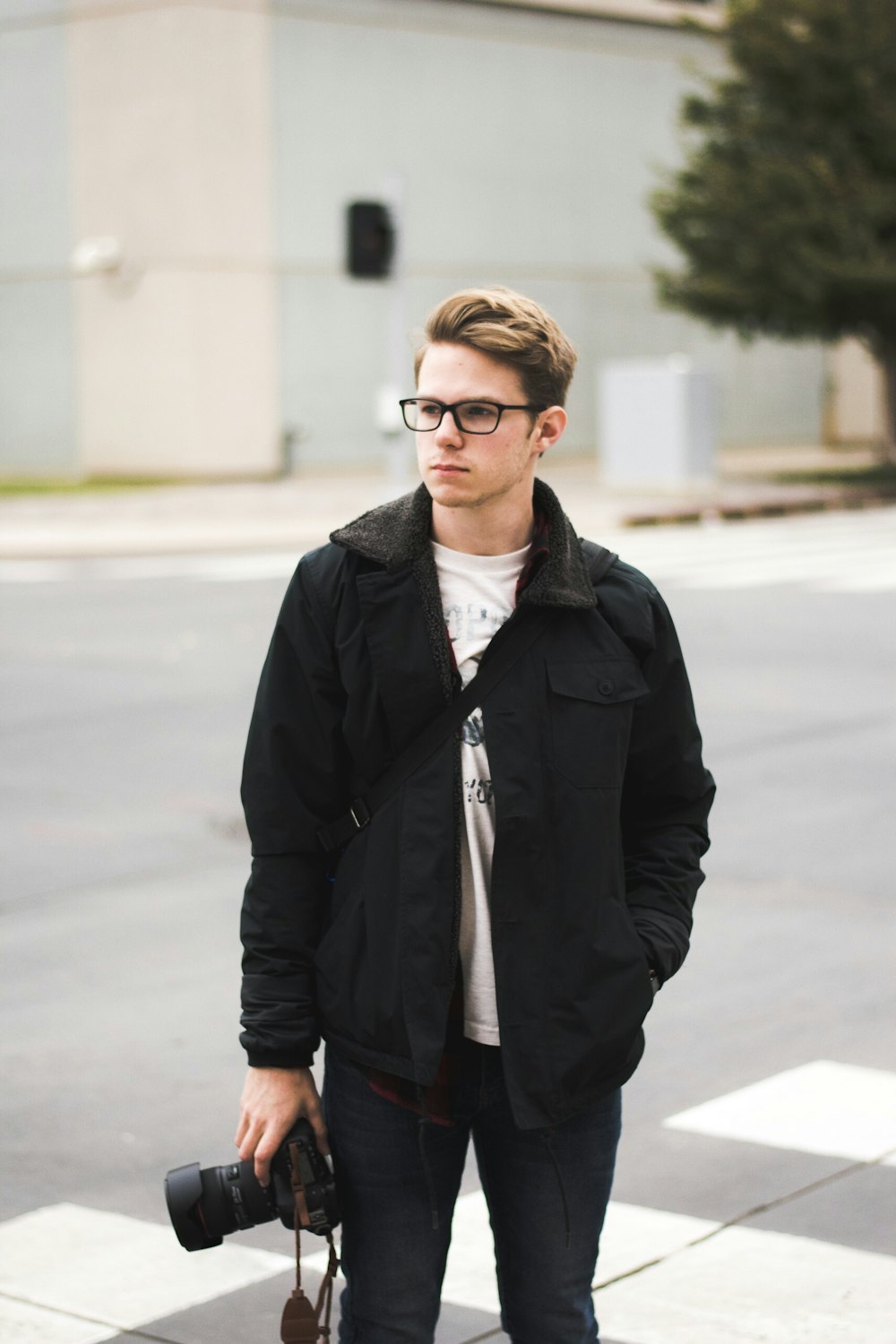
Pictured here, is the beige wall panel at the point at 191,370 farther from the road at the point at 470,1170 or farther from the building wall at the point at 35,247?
the road at the point at 470,1170

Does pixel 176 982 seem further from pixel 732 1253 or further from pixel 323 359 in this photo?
pixel 323 359

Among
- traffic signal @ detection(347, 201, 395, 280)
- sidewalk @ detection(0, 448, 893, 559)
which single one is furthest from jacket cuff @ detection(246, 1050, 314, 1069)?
traffic signal @ detection(347, 201, 395, 280)

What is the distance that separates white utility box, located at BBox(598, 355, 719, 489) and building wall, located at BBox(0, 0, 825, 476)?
20.5 ft

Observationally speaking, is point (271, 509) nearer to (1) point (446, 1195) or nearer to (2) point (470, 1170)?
(2) point (470, 1170)

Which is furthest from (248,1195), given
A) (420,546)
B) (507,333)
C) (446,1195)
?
(507,333)

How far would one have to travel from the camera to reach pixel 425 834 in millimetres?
2615

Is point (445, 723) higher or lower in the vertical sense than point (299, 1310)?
higher

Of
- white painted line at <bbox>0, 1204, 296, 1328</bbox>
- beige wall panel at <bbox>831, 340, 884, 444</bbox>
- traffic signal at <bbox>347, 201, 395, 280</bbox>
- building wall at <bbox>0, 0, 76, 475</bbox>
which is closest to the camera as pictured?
white painted line at <bbox>0, 1204, 296, 1328</bbox>

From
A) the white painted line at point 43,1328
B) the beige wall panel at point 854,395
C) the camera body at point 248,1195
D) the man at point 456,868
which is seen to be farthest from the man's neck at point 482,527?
the beige wall panel at point 854,395

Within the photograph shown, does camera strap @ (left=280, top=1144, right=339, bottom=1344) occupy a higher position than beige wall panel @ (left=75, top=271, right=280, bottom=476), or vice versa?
beige wall panel @ (left=75, top=271, right=280, bottom=476)

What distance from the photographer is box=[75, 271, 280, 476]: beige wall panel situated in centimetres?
3216

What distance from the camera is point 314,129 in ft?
106

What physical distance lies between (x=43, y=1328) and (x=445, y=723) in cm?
179

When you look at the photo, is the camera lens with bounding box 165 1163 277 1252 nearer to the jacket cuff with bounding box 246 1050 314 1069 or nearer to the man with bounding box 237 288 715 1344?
the man with bounding box 237 288 715 1344
